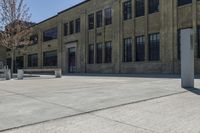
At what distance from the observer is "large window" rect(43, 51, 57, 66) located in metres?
48.9

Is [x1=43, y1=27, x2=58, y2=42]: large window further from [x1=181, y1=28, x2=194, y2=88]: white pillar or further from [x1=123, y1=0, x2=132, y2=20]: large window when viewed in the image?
[x1=181, y1=28, x2=194, y2=88]: white pillar

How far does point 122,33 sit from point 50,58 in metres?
22.0

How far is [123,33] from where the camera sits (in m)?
32.3

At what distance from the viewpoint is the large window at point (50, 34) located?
4894cm

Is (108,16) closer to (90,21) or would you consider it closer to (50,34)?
(90,21)

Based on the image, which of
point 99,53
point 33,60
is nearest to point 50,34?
point 33,60

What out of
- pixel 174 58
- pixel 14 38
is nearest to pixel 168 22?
pixel 174 58

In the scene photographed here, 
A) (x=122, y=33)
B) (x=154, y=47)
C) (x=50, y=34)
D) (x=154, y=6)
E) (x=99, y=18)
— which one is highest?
(x=99, y=18)

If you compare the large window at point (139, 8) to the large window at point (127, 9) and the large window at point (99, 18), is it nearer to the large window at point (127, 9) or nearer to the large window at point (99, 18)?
the large window at point (127, 9)

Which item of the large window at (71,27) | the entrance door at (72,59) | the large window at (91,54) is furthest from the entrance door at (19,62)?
the large window at (91,54)

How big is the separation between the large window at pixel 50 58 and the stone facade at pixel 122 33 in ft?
4.22

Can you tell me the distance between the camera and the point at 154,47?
28344 mm

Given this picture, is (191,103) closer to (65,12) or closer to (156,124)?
(156,124)

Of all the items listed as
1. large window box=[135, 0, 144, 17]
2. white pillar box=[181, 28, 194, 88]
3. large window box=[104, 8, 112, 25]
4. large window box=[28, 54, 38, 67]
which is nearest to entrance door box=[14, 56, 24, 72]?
large window box=[28, 54, 38, 67]
